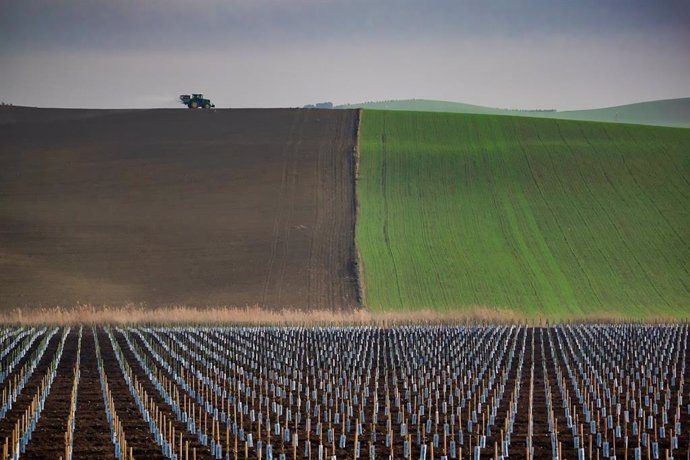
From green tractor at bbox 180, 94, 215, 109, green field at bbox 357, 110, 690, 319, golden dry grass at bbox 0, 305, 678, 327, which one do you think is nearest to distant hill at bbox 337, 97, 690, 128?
green tractor at bbox 180, 94, 215, 109

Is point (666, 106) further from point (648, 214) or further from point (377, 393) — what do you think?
point (377, 393)

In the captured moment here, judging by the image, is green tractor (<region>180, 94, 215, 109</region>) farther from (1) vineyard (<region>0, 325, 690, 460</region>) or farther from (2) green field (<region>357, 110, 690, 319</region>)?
(1) vineyard (<region>0, 325, 690, 460</region>)

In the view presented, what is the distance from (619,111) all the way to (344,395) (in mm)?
141247

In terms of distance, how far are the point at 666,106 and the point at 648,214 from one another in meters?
105

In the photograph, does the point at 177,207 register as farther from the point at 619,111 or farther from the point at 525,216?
the point at 619,111

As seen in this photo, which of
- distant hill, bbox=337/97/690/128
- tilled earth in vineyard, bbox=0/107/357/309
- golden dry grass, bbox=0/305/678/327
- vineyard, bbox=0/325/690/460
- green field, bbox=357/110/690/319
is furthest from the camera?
distant hill, bbox=337/97/690/128

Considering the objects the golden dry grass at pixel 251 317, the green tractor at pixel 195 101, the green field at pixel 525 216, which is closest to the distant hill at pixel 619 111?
the green tractor at pixel 195 101

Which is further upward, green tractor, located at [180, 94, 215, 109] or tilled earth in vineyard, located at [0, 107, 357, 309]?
green tractor, located at [180, 94, 215, 109]

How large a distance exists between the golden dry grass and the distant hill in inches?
4048

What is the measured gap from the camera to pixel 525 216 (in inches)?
2274

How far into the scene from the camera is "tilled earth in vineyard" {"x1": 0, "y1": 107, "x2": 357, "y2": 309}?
157 feet

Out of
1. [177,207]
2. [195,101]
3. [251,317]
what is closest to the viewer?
[251,317]

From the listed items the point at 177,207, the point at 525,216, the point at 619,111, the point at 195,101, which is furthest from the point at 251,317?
the point at 619,111

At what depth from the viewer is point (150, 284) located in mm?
48281
